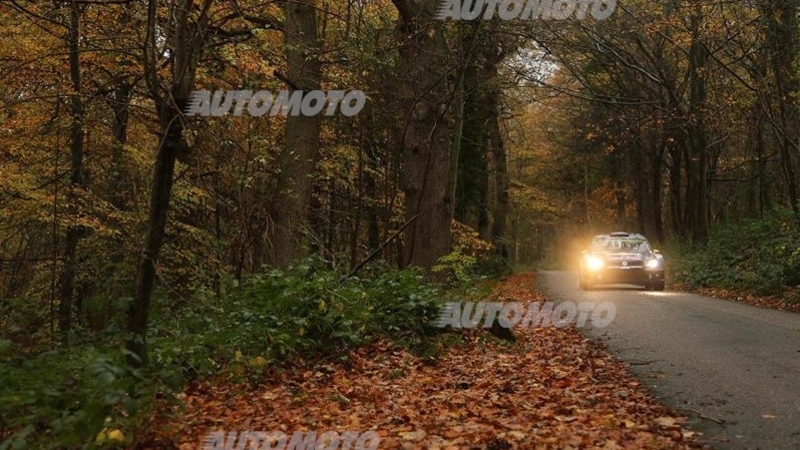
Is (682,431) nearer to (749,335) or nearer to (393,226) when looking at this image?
(749,335)

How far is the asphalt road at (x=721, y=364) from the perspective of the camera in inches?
228

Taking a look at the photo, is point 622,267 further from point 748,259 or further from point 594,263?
point 748,259

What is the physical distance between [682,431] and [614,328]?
20.7 ft

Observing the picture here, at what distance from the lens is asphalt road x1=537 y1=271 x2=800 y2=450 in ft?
19.0

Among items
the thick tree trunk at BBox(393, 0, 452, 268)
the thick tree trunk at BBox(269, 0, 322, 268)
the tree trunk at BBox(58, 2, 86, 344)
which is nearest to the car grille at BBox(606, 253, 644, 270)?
the thick tree trunk at BBox(393, 0, 452, 268)

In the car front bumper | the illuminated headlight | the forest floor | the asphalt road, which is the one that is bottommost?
the forest floor

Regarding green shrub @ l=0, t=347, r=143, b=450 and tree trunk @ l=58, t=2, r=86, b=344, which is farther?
tree trunk @ l=58, t=2, r=86, b=344

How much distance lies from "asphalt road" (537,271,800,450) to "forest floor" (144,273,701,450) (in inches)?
12.9

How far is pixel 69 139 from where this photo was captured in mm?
14766

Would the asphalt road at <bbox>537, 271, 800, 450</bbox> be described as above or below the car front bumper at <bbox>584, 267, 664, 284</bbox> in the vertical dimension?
below

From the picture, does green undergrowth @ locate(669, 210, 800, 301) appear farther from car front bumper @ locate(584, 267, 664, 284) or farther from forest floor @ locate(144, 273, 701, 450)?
forest floor @ locate(144, 273, 701, 450)

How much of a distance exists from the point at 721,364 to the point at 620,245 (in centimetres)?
1314

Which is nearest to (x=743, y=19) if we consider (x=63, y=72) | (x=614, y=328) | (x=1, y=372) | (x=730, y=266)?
(x=730, y=266)

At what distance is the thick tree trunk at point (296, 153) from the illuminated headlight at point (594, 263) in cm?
970
